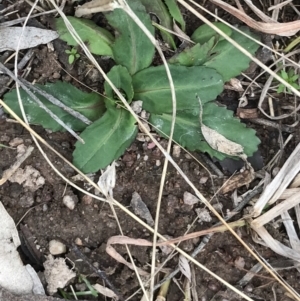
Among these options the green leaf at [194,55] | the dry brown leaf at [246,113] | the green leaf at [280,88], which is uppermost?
the green leaf at [194,55]

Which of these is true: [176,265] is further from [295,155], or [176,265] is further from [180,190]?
[295,155]

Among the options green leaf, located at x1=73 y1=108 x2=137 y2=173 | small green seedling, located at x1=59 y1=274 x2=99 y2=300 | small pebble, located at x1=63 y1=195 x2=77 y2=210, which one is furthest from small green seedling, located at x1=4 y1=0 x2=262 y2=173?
small green seedling, located at x1=59 y1=274 x2=99 y2=300

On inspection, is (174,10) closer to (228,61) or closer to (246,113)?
(228,61)

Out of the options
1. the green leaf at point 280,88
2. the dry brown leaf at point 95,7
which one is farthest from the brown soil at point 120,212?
the green leaf at point 280,88

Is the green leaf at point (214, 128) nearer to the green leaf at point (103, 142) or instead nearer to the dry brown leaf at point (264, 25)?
the green leaf at point (103, 142)

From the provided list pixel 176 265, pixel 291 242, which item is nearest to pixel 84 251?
pixel 176 265

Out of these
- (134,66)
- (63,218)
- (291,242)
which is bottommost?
(291,242)
